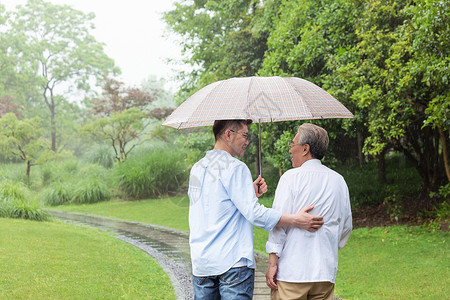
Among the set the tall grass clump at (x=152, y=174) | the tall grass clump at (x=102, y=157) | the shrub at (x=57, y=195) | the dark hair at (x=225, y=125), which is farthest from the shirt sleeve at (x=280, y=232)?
the tall grass clump at (x=102, y=157)

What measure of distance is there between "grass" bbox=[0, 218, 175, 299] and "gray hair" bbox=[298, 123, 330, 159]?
3.32m

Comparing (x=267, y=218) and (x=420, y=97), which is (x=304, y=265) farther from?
(x=420, y=97)

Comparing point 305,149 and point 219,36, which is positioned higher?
point 219,36

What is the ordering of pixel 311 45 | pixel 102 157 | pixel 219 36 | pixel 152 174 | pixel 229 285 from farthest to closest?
pixel 102 157 → pixel 152 174 → pixel 219 36 → pixel 311 45 → pixel 229 285

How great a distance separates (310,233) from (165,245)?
6.74m

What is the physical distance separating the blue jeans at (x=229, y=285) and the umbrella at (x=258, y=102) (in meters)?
0.92

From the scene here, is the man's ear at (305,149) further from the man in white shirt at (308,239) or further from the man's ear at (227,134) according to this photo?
the man's ear at (227,134)

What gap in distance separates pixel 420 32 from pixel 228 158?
5.35 meters

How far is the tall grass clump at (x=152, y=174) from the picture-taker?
58.3 feet

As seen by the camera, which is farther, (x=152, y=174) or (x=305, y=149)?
(x=152, y=174)

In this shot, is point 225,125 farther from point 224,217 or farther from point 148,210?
point 148,210

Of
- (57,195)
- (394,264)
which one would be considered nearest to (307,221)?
(394,264)

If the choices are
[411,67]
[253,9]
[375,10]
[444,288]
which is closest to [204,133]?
[253,9]

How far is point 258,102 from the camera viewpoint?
3008 mm
